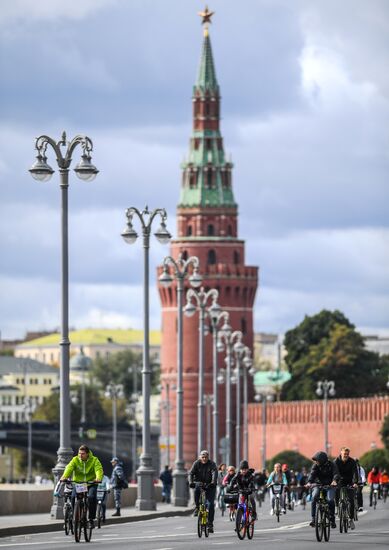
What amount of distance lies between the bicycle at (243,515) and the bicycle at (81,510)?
3.14m

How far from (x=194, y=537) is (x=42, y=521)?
5121 mm

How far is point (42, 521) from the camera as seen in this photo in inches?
1772

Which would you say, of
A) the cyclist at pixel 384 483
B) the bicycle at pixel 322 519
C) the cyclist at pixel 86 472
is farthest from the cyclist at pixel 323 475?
the cyclist at pixel 384 483

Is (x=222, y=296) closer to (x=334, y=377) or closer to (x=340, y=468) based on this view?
(x=334, y=377)

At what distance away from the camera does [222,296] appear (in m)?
188

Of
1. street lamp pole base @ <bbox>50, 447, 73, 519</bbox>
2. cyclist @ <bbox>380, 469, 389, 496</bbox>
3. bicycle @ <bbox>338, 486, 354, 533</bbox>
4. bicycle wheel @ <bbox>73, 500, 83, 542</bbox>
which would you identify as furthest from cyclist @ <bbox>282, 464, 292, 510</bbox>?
bicycle wheel @ <bbox>73, 500, 83, 542</bbox>

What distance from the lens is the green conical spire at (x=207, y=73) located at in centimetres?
18700

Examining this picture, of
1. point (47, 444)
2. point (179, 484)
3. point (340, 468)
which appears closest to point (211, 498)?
point (340, 468)

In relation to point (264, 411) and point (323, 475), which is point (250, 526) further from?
point (264, 411)

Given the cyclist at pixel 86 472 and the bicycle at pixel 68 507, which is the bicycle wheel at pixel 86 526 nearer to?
the cyclist at pixel 86 472

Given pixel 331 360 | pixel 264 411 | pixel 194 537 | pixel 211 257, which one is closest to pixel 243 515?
pixel 194 537

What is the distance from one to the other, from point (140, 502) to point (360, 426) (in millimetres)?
95666

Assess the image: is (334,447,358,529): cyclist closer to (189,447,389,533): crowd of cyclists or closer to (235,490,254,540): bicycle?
(189,447,389,533): crowd of cyclists

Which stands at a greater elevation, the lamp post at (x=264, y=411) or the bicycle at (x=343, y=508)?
the lamp post at (x=264, y=411)
